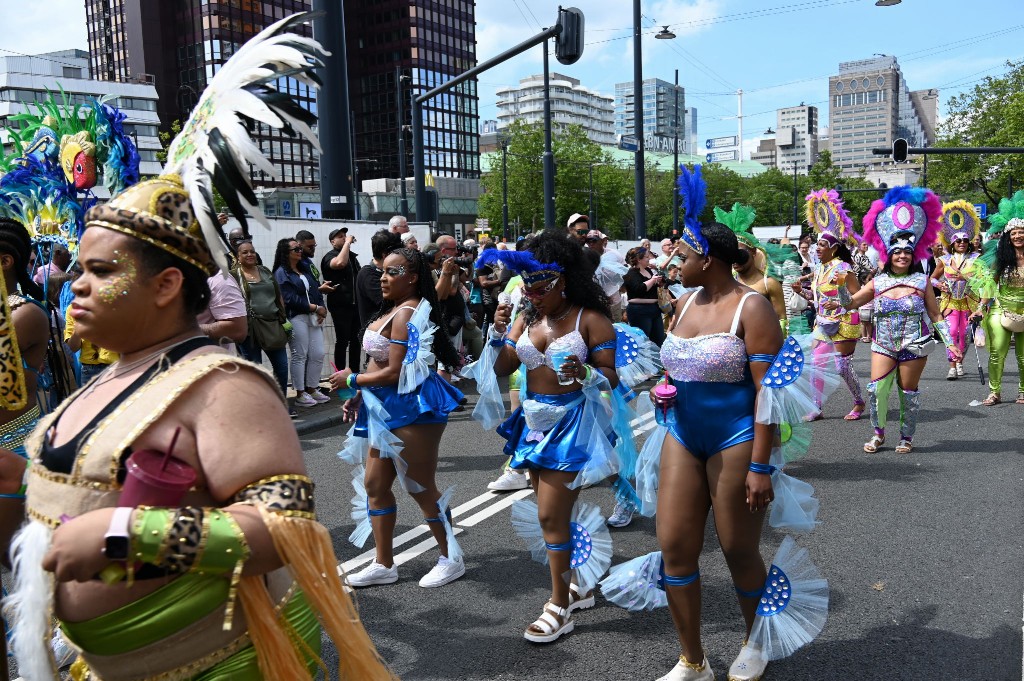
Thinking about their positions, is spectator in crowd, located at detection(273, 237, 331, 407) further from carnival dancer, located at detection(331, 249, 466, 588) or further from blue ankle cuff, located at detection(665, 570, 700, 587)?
blue ankle cuff, located at detection(665, 570, 700, 587)

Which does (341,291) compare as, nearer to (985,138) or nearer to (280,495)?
(280,495)

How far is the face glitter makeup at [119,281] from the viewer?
193cm

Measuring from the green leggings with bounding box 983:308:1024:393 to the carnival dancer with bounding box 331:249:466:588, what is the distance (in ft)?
24.4

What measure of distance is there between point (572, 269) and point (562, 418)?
0.81 m

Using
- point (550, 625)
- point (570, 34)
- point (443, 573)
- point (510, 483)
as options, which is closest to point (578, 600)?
point (550, 625)

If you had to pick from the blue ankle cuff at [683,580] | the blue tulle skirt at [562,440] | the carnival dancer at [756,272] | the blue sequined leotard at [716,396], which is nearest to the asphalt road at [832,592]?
the blue ankle cuff at [683,580]

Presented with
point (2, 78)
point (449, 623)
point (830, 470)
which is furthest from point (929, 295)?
A: point (2, 78)

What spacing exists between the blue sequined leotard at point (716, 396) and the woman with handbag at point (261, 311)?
6.40 meters

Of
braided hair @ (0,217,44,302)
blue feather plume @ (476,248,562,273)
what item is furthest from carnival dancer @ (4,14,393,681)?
blue feather plume @ (476,248,562,273)

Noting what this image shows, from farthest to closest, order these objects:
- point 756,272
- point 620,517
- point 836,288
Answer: point 836,288 < point 756,272 < point 620,517

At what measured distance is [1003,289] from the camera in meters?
9.56

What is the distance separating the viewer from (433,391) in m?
4.90

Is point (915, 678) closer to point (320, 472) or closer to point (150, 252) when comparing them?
point (150, 252)

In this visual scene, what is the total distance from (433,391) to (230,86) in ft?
9.63
